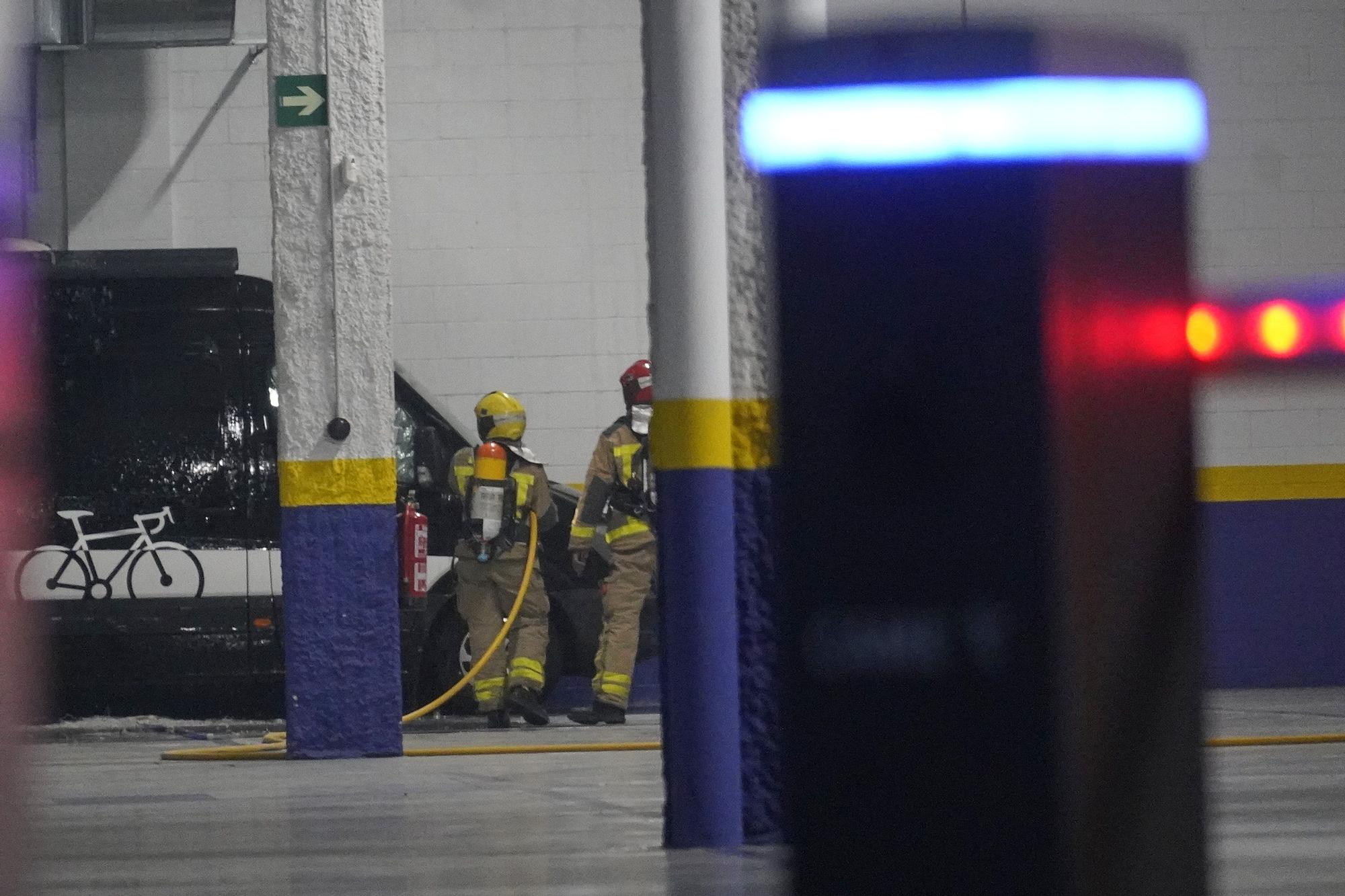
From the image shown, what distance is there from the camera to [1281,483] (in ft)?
44.2

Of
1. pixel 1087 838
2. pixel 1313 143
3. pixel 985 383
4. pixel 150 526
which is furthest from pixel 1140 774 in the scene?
pixel 1313 143

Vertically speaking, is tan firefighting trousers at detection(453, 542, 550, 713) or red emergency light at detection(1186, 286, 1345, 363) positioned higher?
red emergency light at detection(1186, 286, 1345, 363)

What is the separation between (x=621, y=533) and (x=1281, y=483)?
15.5ft

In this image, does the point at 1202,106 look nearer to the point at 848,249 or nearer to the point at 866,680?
the point at 848,249

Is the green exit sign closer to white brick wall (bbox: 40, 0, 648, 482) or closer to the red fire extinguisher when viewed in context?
the red fire extinguisher

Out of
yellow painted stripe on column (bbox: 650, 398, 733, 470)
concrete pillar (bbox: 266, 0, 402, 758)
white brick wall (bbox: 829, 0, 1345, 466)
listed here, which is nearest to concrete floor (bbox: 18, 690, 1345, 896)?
concrete pillar (bbox: 266, 0, 402, 758)

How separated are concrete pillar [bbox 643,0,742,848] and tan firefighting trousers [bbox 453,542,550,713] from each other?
19.2 ft

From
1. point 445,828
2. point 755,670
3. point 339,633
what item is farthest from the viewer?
point 339,633

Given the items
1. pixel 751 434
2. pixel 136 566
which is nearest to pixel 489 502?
pixel 136 566

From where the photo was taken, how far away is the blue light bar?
196 cm

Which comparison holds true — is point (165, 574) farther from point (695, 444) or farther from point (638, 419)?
point (695, 444)

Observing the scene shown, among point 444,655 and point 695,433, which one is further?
point 444,655

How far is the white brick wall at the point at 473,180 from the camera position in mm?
13781

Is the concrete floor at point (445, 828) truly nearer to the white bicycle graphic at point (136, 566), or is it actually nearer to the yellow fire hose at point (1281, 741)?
the yellow fire hose at point (1281, 741)
